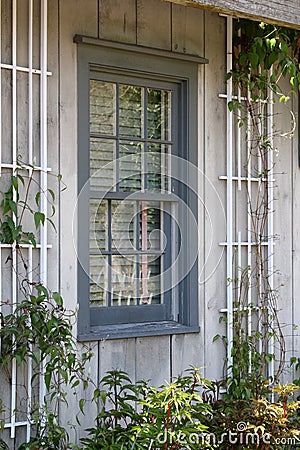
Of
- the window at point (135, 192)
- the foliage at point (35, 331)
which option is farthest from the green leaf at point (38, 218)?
the window at point (135, 192)

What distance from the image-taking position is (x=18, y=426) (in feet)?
13.7

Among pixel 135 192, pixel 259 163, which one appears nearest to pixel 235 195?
pixel 259 163

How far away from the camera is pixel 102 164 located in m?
4.69

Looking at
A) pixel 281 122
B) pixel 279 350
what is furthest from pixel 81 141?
pixel 279 350

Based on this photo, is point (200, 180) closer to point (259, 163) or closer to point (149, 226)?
point (149, 226)

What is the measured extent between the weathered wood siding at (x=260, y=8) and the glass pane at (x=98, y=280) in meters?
1.69

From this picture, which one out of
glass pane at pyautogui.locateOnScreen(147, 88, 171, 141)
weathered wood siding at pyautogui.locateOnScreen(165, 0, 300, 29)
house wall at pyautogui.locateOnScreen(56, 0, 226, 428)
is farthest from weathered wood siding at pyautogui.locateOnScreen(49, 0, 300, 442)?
weathered wood siding at pyautogui.locateOnScreen(165, 0, 300, 29)

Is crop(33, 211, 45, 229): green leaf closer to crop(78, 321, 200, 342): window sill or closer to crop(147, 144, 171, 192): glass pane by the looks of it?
crop(78, 321, 200, 342): window sill

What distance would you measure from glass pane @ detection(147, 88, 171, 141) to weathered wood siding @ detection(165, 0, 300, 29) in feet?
3.63

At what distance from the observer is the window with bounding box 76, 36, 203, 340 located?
4.53m

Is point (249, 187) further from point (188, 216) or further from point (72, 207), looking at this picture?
point (72, 207)

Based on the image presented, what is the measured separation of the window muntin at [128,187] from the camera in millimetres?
4676

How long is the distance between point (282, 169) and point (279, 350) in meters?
1.31

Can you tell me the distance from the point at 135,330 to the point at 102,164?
1058 millimetres
